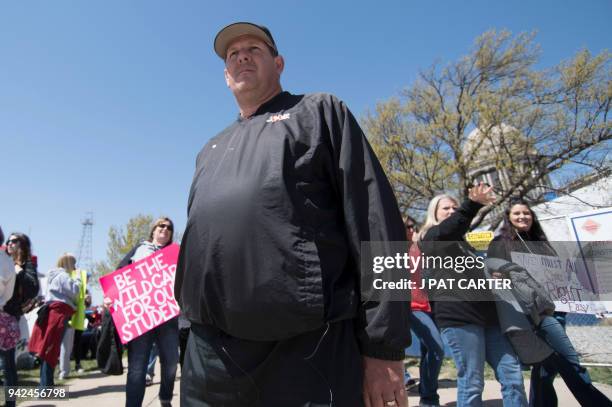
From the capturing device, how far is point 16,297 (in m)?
4.25

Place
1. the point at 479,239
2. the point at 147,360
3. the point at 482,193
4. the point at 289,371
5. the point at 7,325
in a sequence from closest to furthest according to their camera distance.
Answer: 1. the point at 289,371
2. the point at 482,193
3. the point at 479,239
4. the point at 147,360
5. the point at 7,325

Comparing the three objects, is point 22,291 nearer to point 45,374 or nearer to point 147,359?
point 45,374

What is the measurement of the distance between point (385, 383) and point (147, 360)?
130 inches

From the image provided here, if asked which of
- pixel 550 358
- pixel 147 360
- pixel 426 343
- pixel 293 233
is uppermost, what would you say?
pixel 293 233

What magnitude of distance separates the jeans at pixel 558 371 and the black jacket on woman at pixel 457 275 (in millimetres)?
546

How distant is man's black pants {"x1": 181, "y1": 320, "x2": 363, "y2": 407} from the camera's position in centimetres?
120

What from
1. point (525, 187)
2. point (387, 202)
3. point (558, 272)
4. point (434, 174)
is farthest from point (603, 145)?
point (387, 202)

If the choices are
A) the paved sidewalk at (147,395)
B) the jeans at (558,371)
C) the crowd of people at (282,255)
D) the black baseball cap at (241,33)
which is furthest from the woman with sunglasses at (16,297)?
the jeans at (558,371)

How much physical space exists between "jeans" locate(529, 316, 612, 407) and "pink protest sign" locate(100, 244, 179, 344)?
338 cm

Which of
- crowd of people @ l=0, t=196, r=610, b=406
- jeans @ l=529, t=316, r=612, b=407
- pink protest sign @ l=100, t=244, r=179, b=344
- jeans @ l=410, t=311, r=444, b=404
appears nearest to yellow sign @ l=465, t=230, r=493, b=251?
Answer: crowd of people @ l=0, t=196, r=610, b=406

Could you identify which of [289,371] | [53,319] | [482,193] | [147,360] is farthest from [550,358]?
[53,319]

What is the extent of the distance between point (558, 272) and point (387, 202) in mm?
2793

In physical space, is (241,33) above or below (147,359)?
above

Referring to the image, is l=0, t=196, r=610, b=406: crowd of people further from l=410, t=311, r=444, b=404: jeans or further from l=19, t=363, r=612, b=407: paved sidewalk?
l=19, t=363, r=612, b=407: paved sidewalk
